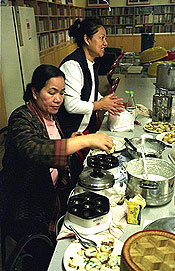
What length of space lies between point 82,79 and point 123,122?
0.48 metres

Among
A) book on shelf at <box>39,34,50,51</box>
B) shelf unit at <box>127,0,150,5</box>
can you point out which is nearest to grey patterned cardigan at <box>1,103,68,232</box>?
book on shelf at <box>39,34,50,51</box>

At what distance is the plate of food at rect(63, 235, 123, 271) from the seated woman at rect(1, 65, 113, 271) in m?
0.37

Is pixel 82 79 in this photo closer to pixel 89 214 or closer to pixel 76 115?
pixel 76 115

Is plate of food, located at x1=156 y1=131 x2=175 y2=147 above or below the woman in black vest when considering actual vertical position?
below

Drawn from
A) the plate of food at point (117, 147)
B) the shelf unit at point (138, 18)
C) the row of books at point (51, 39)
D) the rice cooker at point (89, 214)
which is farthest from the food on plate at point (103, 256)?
the shelf unit at point (138, 18)

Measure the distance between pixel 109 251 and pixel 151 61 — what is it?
3.12m

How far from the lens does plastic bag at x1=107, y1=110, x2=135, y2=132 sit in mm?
1872

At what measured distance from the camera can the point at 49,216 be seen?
56.4 inches

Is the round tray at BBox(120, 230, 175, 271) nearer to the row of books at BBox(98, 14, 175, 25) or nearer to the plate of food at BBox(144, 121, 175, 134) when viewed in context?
the plate of food at BBox(144, 121, 175, 134)

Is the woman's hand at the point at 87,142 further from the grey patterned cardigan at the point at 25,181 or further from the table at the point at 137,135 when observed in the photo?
the table at the point at 137,135

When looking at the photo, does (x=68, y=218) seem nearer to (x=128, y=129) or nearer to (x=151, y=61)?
(x=128, y=129)

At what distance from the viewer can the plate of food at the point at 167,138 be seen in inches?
65.0

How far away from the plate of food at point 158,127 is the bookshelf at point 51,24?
362cm

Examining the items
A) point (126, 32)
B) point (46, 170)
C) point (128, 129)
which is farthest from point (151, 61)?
point (126, 32)
